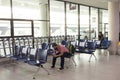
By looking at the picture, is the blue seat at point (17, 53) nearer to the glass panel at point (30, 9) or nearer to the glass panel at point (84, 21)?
the glass panel at point (30, 9)

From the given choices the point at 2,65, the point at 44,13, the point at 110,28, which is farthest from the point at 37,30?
the point at 110,28

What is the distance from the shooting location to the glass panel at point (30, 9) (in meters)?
9.54

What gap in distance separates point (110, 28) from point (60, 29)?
3.19 m

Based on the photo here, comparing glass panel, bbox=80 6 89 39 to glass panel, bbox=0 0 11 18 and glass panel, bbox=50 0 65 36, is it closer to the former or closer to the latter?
glass panel, bbox=50 0 65 36

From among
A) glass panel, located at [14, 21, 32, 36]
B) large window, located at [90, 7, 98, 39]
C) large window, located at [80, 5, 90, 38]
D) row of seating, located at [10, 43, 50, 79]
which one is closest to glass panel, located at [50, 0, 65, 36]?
glass panel, located at [14, 21, 32, 36]

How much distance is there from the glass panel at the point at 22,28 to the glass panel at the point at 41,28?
20.5 inches

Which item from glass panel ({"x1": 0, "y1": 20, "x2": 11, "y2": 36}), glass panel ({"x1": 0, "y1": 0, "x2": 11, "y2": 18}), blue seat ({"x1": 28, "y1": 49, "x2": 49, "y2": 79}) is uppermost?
glass panel ({"x1": 0, "y1": 0, "x2": 11, "y2": 18})

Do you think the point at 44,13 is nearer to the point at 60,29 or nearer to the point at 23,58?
the point at 60,29

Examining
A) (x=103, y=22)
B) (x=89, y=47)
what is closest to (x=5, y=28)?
(x=89, y=47)

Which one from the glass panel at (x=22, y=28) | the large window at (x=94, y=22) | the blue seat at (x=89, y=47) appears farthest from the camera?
the large window at (x=94, y=22)

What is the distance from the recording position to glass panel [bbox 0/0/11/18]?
8852mm

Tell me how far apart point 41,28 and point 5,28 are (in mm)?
2484

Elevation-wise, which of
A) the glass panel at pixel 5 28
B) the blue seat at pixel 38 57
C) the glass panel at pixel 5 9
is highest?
the glass panel at pixel 5 9

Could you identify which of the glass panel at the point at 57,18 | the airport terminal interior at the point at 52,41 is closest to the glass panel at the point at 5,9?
the airport terminal interior at the point at 52,41
